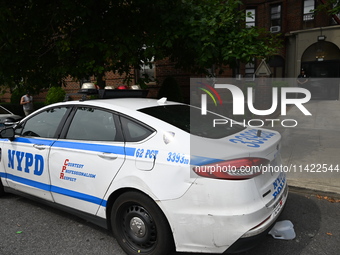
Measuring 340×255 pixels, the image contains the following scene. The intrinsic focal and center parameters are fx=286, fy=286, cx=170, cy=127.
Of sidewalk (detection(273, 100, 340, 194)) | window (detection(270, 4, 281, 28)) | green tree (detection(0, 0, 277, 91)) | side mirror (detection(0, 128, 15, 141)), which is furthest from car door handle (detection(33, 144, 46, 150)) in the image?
window (detection(270, 4, 281, 28))

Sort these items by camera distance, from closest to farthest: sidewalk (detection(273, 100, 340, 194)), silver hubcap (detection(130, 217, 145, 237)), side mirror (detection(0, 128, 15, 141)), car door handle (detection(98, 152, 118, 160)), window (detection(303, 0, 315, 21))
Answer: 1. silver hubcap (detection(130, 217, 145, 237))
2. car door handle (detection(98, 152, 118, 160))
3. side mirror (detection(0, 128, 15, 141))
4. sidewalk (detection(273, 100, 340, 194))
5. window (detection(303, 0, 315, 21))

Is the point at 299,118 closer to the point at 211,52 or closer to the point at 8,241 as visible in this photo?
the point at 211,52

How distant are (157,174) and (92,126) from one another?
3.75 feet

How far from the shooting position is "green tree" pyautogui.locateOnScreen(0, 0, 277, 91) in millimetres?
5543

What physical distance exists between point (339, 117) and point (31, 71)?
1111 cm

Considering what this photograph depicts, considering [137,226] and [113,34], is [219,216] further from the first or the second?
[113,34]

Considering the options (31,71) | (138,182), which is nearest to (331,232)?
(138,182)

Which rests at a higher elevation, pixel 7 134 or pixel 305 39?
pixel 305 39

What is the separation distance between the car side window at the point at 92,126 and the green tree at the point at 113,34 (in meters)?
2.66

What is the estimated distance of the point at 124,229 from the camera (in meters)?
2.99

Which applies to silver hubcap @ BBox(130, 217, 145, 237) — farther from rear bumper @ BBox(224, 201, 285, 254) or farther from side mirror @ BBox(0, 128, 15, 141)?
side mirror @ BBox(0, 128, 15, 141)

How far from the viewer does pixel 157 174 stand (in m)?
2.66

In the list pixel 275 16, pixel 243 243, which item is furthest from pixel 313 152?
pixel 275 16

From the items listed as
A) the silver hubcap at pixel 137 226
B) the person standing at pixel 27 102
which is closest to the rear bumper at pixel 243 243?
the silver hubcap at pixel 137 226
